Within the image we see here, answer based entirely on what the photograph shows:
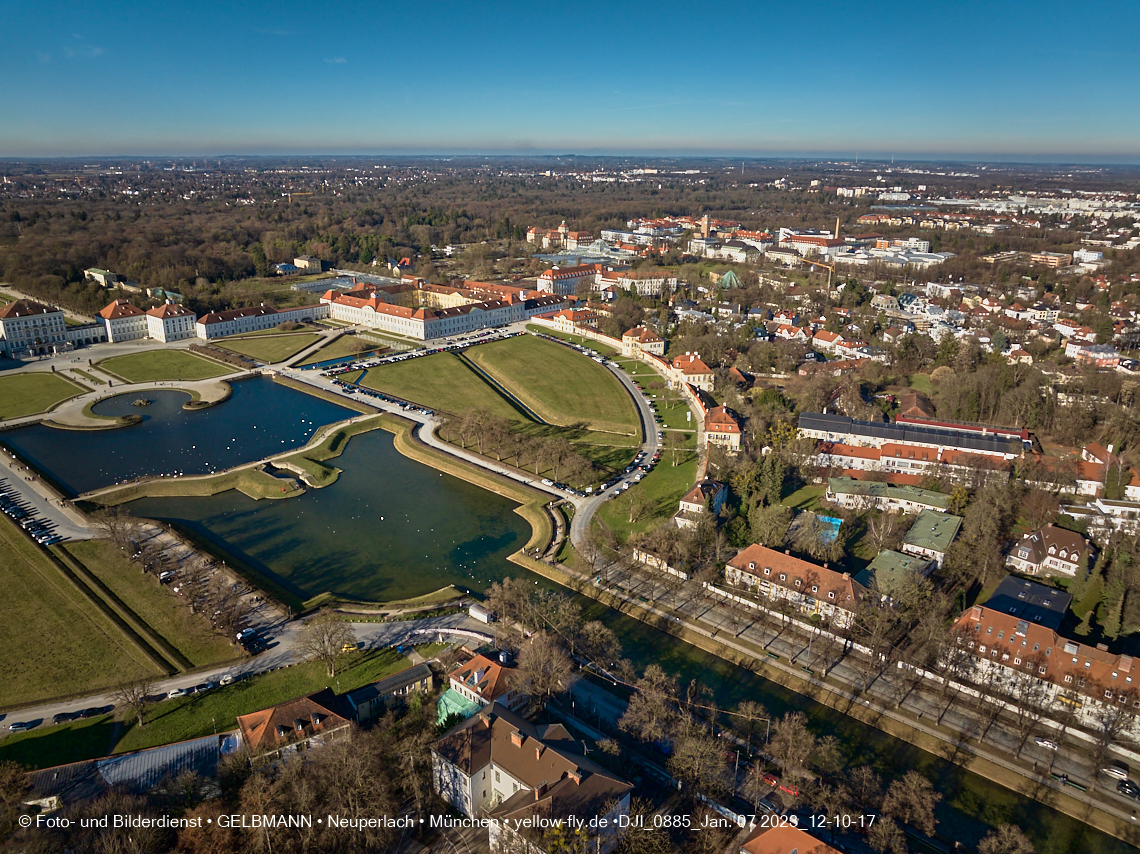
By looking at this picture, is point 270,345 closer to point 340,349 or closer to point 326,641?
point 340,349

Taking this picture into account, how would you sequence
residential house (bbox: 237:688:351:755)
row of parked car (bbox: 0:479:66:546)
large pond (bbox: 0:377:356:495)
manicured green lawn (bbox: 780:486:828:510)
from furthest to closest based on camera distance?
1. large pond (bbox: 0:377:356:495)
2. manicured green lawn (bbox: 780:486:828:510)
3. row of parked car (bbox: 0:479:66:546)
4. residential house (bbox: 237:688:351:755)

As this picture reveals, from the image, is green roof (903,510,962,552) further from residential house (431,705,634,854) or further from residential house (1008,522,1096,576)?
residential house (431,705,634,854)

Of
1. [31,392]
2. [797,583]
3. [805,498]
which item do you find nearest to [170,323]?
[31,392]

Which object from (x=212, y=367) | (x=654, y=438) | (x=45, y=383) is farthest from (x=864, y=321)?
(x=45, y=383)

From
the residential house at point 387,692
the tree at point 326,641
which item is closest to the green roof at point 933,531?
the residential house at point 387,692

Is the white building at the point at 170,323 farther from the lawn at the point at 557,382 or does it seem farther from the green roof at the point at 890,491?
the green roof at the point at 890,491

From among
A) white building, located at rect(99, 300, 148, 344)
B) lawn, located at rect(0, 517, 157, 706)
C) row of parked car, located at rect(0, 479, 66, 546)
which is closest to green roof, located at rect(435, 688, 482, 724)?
lawn, located at rect(0, 517, 157, 706)
